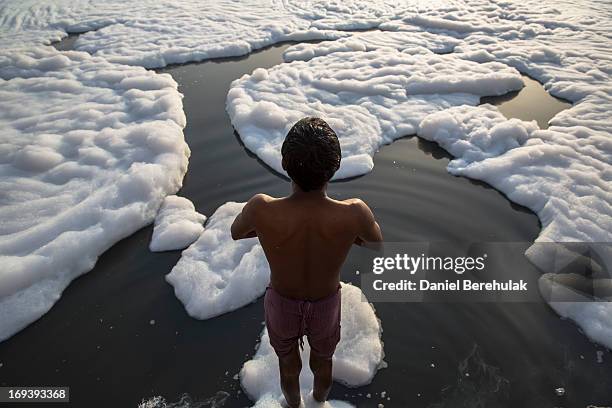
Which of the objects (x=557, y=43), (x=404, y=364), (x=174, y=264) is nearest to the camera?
(x=404, y=364)

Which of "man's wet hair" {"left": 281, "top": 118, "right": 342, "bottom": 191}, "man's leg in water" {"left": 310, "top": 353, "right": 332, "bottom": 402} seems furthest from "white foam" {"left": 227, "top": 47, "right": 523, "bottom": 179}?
"man's wet hair" {"left": 281, "top": 118, "right": 342, "bottom": 191}

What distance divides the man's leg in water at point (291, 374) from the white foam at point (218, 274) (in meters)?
0.95

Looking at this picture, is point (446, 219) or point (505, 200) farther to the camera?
point (505, 200)

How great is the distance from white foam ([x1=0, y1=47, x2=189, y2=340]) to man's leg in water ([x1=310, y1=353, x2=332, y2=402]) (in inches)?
85.5

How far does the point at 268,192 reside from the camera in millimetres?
4398

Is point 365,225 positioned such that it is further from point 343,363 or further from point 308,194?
point 343,363

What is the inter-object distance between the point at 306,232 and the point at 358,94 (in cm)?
476

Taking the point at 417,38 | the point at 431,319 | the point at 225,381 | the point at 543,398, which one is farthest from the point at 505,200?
the point at 417,38

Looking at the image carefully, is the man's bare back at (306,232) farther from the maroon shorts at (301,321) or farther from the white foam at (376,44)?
the white foam at (376,44)

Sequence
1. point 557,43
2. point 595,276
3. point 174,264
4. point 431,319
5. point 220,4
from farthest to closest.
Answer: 1. point 220,4
2. point 557,43
3. point 174,264
4. point 595,276
5. point 431,319

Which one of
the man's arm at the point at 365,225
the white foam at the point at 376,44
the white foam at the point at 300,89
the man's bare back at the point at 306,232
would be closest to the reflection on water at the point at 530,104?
the white foam at the point at 300,89

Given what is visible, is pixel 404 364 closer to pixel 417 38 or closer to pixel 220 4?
pixel 417 38

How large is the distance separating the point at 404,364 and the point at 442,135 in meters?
3.17

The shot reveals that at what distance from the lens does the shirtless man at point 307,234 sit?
1879 mm
